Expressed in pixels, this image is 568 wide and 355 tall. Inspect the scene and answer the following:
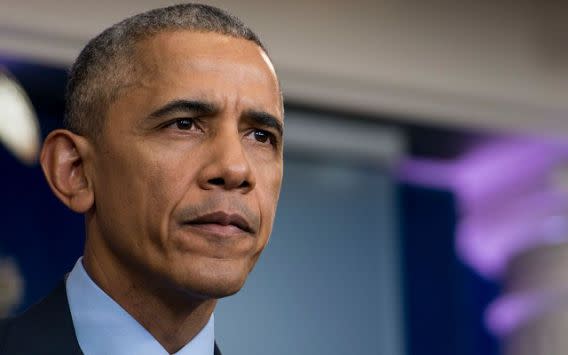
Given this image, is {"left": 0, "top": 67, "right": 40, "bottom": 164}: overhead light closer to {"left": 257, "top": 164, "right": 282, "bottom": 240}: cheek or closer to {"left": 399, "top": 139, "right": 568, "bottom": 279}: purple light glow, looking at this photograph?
{"left": 399, "top": 139, "right": 568, "bottom": 279}: purple light glow

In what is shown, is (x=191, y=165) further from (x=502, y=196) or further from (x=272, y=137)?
(x=502, y=196)

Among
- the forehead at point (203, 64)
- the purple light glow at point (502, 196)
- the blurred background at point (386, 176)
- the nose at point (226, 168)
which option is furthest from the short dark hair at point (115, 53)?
the purple light glow at point (502, 196)

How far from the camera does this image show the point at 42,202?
2166 mm

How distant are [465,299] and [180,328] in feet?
6.02

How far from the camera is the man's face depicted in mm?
914

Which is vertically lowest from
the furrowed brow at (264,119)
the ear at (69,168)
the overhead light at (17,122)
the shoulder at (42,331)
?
the overhead light at (17,122)

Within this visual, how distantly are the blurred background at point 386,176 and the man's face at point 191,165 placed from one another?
1092mm

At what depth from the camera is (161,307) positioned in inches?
37.4

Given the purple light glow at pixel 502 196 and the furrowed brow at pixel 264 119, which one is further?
the purple light glow at pixel 502 196

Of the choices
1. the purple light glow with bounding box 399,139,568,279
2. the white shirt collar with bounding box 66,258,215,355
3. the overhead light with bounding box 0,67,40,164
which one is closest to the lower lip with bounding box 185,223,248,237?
the white shirt collar with bounding box 66,258,215,355

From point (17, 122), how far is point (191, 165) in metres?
1.36

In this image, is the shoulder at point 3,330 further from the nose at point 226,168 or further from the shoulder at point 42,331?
the nose at point 226,168

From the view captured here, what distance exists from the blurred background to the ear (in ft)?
3.47

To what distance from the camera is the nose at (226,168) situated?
36.1 inches
